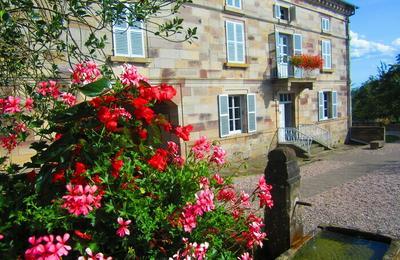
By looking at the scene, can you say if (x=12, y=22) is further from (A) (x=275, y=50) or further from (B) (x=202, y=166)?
(A) (x=275, y=50)

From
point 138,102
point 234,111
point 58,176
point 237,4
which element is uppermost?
point 237,4

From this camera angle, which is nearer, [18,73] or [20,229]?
[20,229]

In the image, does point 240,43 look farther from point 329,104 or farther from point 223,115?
point 329,104

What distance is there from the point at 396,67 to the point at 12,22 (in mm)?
28581

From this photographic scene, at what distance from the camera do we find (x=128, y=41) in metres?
9.48

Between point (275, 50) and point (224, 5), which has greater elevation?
point (224, 5)

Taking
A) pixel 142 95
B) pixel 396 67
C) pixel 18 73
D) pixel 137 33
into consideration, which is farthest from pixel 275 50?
pixel 396 67

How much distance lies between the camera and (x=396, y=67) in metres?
26.0

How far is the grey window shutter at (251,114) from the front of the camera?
13.3m

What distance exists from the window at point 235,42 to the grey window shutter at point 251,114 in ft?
4.86

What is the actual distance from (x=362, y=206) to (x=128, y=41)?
7142 millimetres

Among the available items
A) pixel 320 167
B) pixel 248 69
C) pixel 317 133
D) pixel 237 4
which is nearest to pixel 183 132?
pixel 320 167

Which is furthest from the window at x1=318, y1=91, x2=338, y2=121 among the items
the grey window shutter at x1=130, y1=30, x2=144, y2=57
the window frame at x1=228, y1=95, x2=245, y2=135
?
the grey window shutter at x1=130, y1=30, x2=144, y2=57

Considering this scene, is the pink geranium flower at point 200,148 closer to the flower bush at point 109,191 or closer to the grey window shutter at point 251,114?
the flower bush at point 109,191
